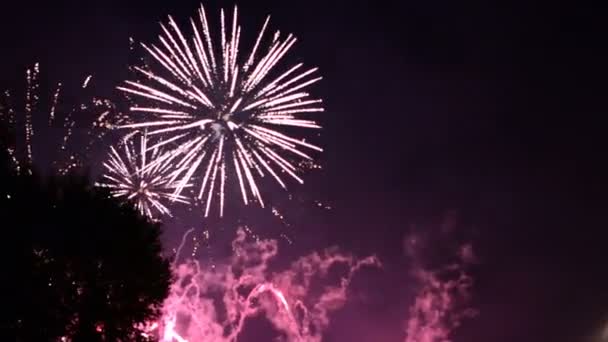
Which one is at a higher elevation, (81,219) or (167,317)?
(167,317)

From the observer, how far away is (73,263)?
19594mm

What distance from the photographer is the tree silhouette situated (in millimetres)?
18000

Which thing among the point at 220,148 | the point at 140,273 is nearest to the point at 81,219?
the point at 140,273

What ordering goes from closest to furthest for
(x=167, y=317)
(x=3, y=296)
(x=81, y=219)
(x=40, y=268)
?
(x=3, y=296) < (x=40, y=268) < (x=81, y=219) < (x=167, y=317)

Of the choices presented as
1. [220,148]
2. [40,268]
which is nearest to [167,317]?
[220,148]

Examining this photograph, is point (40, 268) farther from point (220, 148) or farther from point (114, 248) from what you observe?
point (220, 148)

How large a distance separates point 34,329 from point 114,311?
2.78 m

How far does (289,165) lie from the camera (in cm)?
2406

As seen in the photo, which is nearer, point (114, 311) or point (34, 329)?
point (34, 329)

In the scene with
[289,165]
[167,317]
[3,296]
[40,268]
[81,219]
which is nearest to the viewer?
[3,296]

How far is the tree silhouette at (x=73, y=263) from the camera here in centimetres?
1800

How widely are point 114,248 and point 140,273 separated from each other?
1209 mm

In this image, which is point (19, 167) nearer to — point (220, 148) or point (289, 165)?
point (220, 148)

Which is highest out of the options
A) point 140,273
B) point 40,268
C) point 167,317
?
point 167,317
